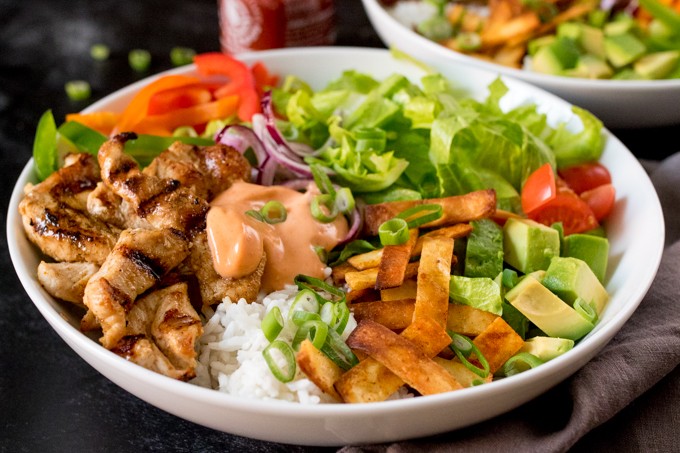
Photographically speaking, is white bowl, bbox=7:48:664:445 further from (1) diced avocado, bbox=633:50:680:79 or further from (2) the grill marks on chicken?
(1) diced avocado, bbox=633:50:680:79

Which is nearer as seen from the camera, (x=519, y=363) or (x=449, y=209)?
(x=519, y=363)

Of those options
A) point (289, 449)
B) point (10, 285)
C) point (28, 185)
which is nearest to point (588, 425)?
point (289, 449)

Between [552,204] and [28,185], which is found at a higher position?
[28,185]

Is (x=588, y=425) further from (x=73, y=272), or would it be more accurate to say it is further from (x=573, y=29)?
(x=573, y=29)

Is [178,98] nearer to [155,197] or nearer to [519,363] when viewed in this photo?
[155,197]

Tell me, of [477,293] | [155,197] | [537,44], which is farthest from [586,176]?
[155,197]

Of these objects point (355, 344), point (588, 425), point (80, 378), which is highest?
point (355, 344)
